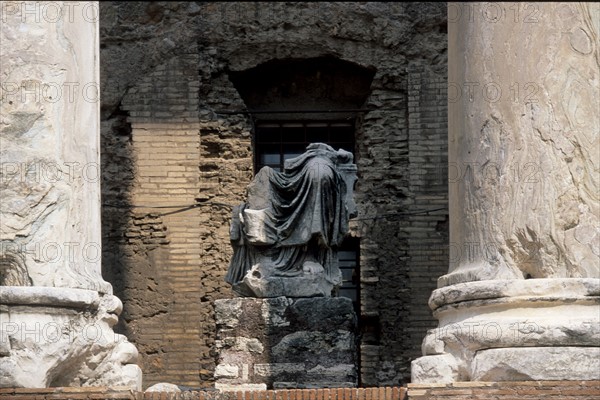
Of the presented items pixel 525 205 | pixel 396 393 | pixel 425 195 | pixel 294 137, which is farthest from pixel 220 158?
pixel 525 205

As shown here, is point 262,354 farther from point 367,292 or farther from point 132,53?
point 132,53

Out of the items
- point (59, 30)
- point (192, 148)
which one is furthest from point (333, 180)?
point (192, 148)

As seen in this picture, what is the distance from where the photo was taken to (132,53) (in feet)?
58.4

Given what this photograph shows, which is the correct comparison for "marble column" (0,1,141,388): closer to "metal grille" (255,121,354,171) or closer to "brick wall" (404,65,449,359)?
"brick wall" (404,65,449,359)

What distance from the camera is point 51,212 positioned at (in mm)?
10086

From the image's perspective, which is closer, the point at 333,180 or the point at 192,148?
the point at 333,180

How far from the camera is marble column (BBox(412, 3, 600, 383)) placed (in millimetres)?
9414

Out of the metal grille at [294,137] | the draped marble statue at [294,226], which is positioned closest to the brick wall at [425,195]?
the metal grille at [294,137]

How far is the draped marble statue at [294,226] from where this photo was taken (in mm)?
12789

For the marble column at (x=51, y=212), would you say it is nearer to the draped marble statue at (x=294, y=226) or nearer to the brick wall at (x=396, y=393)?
the brick wall at (x=396, y=393)

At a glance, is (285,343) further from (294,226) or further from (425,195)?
(425,195)

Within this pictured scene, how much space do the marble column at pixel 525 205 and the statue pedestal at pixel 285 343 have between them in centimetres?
213

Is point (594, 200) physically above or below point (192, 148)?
below

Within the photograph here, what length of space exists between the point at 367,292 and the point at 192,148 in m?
2.44
